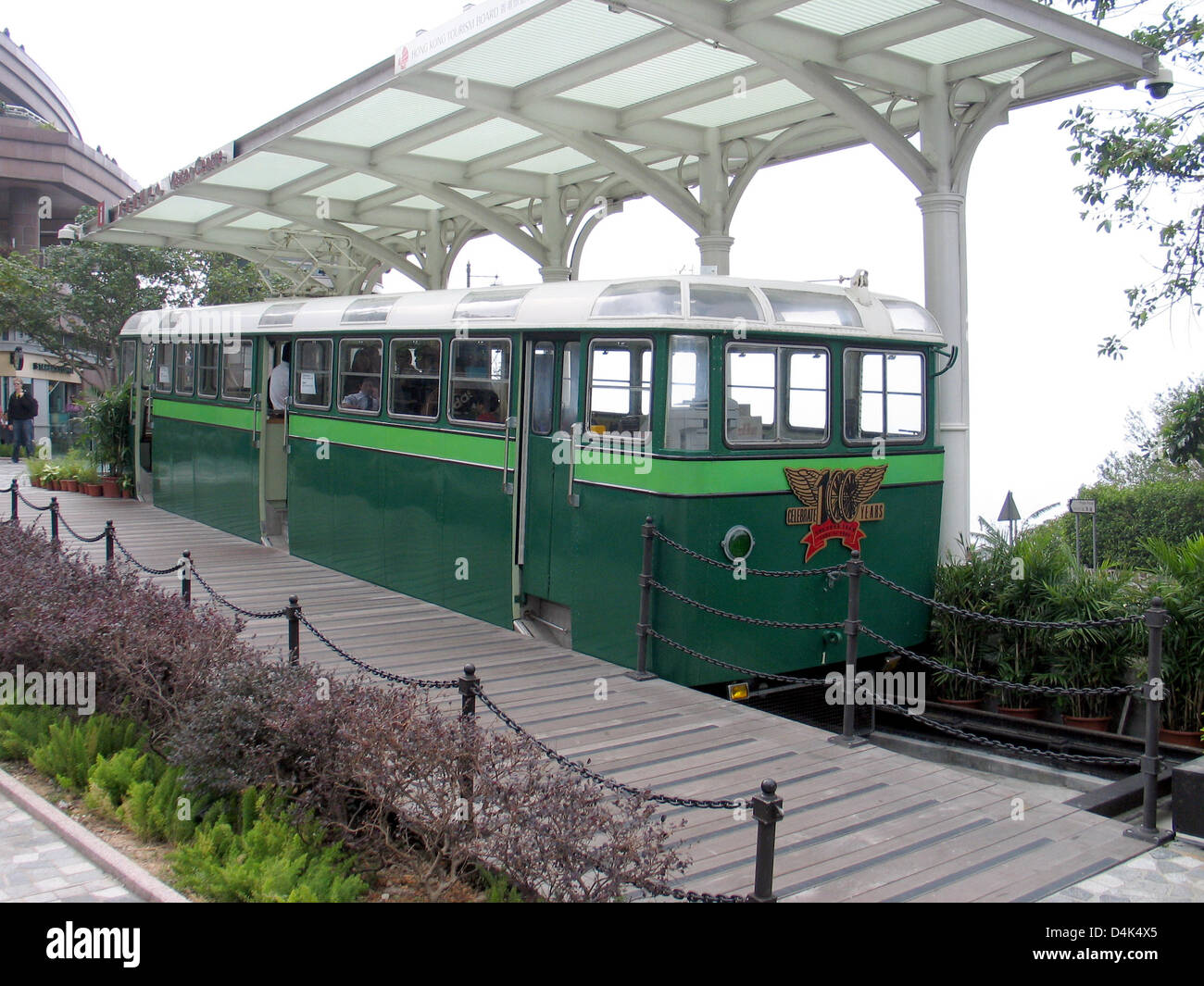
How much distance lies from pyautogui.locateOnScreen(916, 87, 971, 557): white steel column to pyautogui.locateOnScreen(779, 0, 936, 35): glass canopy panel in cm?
124

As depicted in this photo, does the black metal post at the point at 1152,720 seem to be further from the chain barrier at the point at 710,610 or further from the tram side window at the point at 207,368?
the tram side window at the point at 207,368

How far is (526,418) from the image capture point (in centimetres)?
859

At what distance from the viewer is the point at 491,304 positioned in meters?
8.91

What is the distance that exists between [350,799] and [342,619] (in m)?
3.98

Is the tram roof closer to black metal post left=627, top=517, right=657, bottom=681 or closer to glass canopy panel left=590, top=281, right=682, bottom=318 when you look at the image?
glass canopy panel left=590, top=281, right=682, bottom=318

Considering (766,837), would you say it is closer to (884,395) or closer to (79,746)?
(79,746)

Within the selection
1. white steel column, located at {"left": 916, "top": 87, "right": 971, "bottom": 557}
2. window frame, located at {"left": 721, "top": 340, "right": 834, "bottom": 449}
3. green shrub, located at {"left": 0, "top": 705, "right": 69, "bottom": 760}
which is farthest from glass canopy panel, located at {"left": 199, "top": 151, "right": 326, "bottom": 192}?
green shrub, located at {"left": 0, "top": 705, "right": 69, "bottom": 760}

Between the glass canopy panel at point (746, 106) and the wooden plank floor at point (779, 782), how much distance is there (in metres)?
6.81

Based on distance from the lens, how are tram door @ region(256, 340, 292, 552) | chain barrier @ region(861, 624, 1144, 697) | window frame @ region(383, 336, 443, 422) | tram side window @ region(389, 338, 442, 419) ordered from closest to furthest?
1. chain barrier @ region(861, 624, 1144, 697)
2. window frame @ region(383, 336, 443, 422)
3. tram side window @ region(389, 338, 442, 419)
4. tram door @ region(256, 340, 292, 552)

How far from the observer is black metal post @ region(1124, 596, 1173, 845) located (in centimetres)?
549
